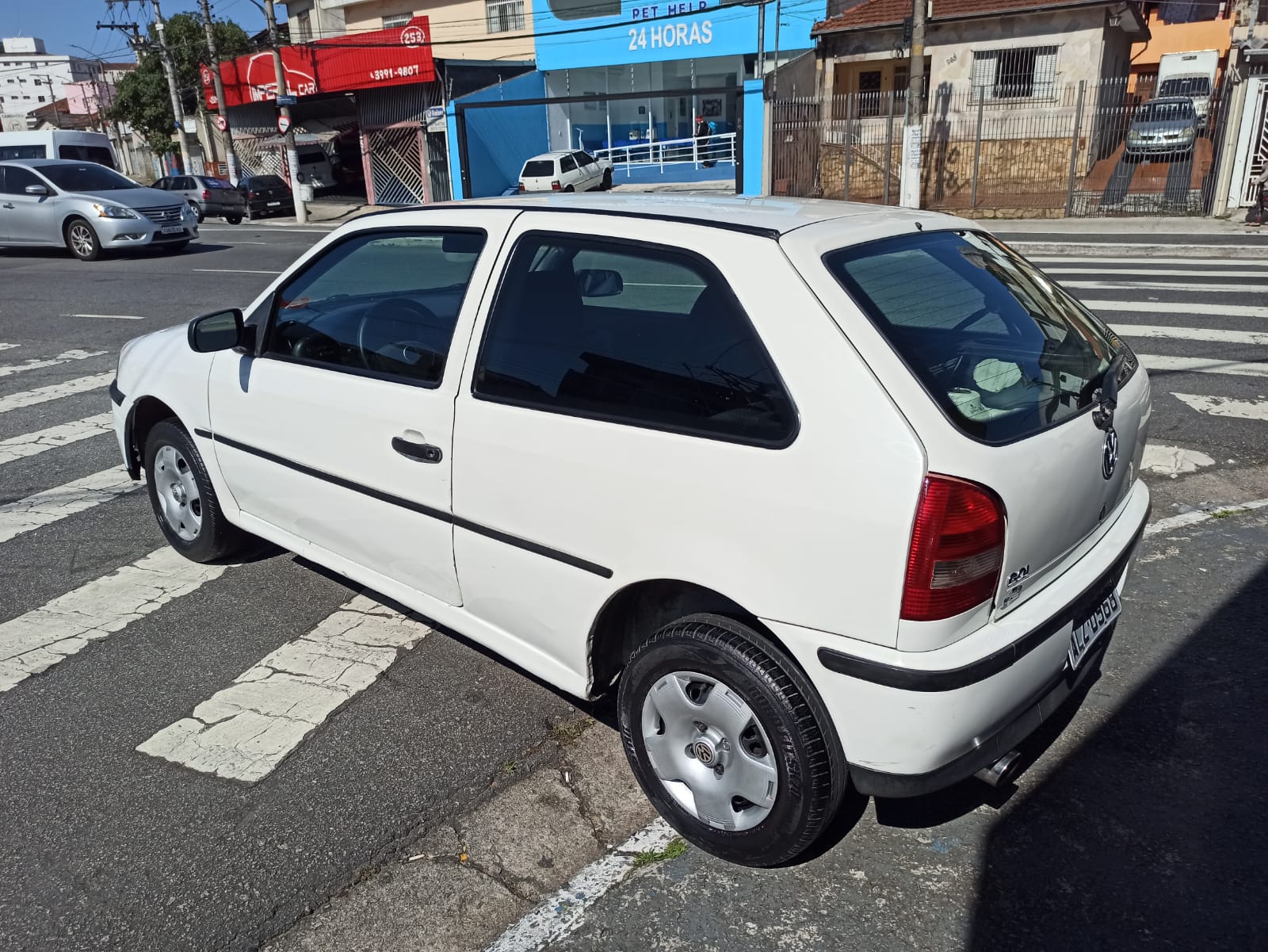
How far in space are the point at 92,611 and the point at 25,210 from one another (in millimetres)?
17332

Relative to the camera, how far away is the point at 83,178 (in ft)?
59.9

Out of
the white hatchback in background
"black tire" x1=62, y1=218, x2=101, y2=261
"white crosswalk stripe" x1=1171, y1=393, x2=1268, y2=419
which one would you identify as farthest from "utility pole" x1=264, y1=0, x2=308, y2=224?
"white crosswalk stripe" x1=1171, y1=393, x2=1268, y2=419

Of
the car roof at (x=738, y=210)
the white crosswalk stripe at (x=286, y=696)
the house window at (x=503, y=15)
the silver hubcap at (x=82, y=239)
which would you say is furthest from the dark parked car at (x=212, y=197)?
the car roof at (x=738, y=210)

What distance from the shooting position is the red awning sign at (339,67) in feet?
112

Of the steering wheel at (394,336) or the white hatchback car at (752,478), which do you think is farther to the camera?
the steering wheel at (394,336)

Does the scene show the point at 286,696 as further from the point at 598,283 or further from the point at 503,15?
the point at 503,15

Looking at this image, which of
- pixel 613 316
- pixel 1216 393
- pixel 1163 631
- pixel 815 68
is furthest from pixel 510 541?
pixel 815 68

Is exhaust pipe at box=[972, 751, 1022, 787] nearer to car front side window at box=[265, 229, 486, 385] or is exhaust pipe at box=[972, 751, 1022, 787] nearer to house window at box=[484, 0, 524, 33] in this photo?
car front side window at box=[265, 229, 486, 385]

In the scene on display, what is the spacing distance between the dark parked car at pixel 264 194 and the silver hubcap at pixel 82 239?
14.1 m

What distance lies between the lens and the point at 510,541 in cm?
301

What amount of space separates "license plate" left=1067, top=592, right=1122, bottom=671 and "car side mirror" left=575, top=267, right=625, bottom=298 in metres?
1.67

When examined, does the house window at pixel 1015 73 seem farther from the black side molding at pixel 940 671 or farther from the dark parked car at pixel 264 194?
the black side molding at pixel 940 671

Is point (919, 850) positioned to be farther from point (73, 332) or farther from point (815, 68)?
point (815, 68)

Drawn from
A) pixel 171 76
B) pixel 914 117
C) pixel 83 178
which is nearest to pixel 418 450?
pixel 83 178
